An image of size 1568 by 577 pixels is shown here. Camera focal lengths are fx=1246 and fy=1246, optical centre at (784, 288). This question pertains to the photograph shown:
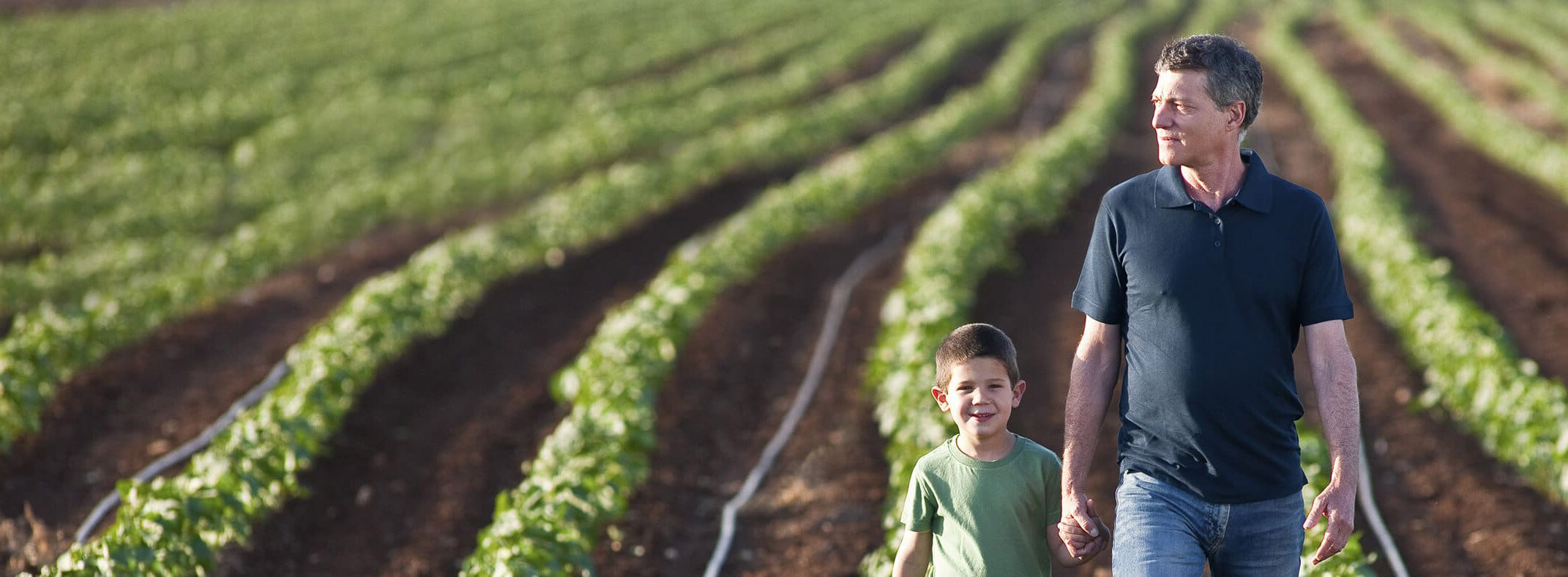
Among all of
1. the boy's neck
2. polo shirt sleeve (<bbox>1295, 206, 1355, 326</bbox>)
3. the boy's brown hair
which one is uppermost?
polo shirt sleeve (<bbox>1295, 206, 1355, 326</bbox>)

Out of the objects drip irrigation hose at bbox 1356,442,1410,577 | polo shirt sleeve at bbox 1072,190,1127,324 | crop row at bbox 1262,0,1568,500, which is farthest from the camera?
crop row at bbox 1262,0,1568,500

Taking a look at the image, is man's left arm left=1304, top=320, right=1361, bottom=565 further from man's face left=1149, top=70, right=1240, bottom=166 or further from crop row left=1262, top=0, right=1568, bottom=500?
crop row left=1262, top=0, right=1568, bottom=500

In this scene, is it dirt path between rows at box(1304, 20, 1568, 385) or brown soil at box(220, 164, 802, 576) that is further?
dirt path between rows at box(1304, 20, 1568, 385)

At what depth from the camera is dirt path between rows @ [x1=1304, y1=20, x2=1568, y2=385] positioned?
414 inches

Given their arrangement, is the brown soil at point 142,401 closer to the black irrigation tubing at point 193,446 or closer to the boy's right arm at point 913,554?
the black irrigation tubing at point 193,446

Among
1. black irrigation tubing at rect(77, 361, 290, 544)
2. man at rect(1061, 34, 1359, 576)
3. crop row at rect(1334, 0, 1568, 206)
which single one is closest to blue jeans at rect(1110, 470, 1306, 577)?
man at rect(1061, 34, 1359, 576)

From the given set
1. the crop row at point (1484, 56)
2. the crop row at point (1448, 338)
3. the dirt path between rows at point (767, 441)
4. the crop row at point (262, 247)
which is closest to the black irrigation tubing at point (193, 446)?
the crop row at point (262, 247)

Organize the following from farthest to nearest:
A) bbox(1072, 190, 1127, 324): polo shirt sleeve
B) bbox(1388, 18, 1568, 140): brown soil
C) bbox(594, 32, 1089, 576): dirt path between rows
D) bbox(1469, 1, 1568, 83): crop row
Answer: bbox(1469, 1, 1568, 83): crop row, bbox(1388, 18, 1568, 140): brown soil, bbox(594, 32, 1089, 576): dirt path between rows, bbox(1072, 190, 1127, 324): polo shirt sleeve

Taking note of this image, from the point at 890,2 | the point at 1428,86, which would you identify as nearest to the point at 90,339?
the point at 1428,86

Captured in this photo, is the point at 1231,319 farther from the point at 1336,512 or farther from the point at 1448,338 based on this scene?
the point at 1448,338

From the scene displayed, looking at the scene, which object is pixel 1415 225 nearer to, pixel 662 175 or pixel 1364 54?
pixel 662 175

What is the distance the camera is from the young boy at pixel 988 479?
3281 mm

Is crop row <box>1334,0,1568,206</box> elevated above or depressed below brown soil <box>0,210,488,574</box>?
above

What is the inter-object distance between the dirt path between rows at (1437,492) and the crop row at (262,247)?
8.21 metres
